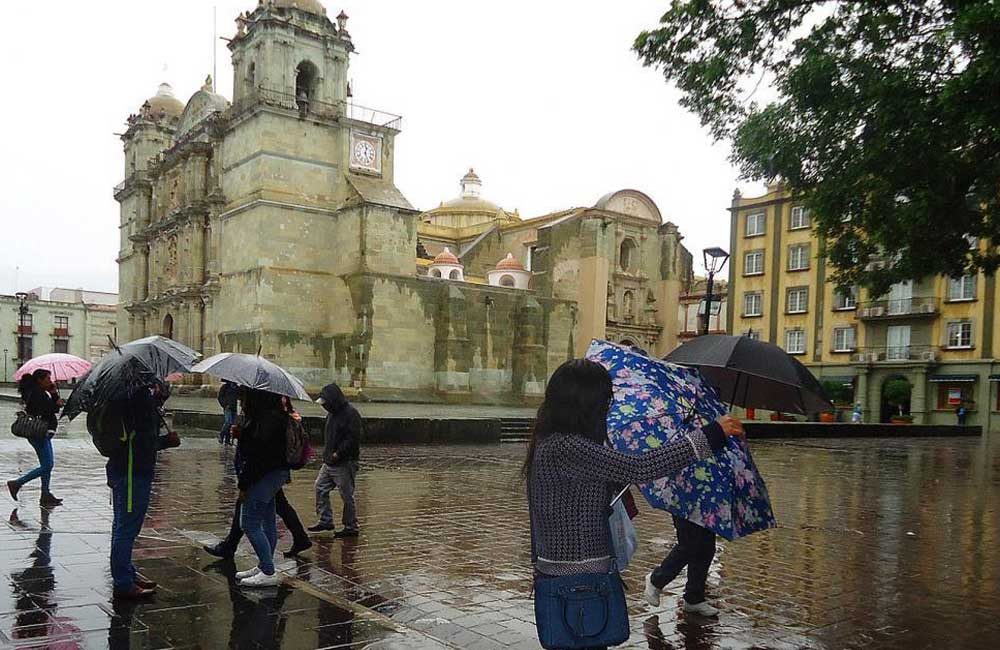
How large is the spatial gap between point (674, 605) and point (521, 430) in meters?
16.6

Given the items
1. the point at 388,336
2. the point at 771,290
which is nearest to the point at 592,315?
the point at 771,290

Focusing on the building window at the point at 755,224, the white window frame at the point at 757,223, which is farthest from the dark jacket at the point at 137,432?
the building window at the point at 755,224

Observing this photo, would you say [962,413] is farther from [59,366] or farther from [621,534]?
[621,534]

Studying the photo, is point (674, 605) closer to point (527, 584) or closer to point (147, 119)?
point (527, 584)

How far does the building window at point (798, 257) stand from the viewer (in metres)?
46.2

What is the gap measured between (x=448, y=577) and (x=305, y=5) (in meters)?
36.0

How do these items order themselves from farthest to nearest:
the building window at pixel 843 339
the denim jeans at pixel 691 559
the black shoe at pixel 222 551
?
the building window at pixel 843 339 < the black shoe at pixel 222 551 < the denim jeans at pixel 691 559

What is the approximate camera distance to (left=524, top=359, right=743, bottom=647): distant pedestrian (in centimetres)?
319

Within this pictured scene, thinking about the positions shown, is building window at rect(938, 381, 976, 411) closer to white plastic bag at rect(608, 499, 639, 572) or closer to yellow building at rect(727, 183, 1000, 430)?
yellow building at rect(727, 183, 1000, 430)

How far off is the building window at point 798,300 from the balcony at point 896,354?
147 inches

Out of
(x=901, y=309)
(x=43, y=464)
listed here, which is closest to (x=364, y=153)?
(x=901, y=309)

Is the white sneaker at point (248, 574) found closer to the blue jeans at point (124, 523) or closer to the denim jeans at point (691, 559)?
the blue jeans at point (124, 523)

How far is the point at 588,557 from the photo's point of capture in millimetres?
3195

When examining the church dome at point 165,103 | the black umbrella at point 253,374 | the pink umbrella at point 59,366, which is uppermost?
the church dome at point 165,103
